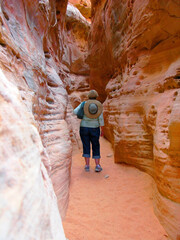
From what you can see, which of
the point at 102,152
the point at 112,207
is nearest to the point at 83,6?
the point at 102,152

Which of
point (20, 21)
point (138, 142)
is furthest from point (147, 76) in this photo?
point (20, 21)

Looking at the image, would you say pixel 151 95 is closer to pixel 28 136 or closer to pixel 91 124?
pixel 91 124

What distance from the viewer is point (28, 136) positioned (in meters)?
0.75

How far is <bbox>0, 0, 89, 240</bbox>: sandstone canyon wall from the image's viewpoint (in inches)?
20.9

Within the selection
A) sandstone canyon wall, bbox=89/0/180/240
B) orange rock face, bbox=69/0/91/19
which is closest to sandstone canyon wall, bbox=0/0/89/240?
sandstone canyon wall, bbox=89/0/180/240

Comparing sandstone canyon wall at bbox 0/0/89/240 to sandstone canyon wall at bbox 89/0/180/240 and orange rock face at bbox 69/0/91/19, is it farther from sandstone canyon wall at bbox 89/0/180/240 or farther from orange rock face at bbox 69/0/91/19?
orange rock face at bbox 69/0/91/19

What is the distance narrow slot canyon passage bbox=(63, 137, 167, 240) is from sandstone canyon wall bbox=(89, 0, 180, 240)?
0.21 m

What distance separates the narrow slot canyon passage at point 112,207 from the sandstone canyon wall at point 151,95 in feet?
0.71

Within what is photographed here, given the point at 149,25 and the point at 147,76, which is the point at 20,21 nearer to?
the point at 149,25

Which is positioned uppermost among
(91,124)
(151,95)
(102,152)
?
(151,95)

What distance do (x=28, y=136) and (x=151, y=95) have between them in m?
2.91

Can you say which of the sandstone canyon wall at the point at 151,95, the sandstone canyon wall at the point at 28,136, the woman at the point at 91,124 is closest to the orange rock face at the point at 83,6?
the sandstone canyon wall at the point at 151,95

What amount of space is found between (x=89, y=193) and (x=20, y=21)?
10.6 ft

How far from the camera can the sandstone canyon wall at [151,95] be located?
2.07 m
